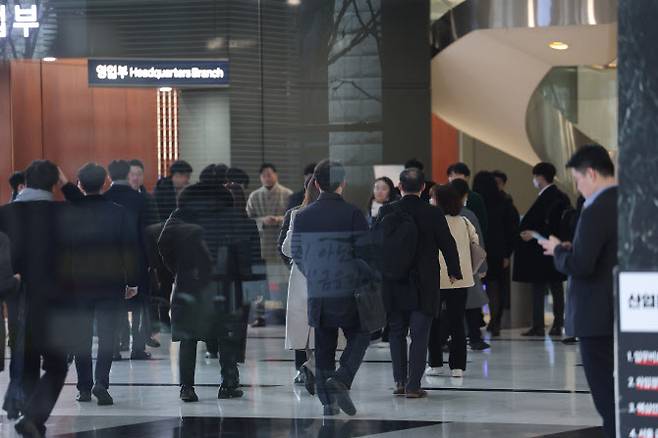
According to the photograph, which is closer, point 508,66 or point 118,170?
point 118,170

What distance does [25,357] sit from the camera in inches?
289

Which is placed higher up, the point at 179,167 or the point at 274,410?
A: the point at 179,167

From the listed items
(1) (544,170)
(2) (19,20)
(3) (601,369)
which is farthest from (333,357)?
(1) (544,170)

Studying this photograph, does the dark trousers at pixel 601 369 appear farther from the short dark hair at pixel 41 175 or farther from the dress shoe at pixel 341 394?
the short dark hair at pixel 41 175

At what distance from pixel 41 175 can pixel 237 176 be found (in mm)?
1016

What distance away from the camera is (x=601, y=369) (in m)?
5.93

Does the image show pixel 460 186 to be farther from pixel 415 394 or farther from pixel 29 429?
pixel 29 429

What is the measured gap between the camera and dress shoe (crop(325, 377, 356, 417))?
804 cm

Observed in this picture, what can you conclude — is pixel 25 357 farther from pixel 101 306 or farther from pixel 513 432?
pixel 513 432

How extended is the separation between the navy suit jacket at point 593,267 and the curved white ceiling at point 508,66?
19.8ft

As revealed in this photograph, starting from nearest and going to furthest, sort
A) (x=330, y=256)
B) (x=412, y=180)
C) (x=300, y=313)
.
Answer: (x=330, y=256)
(x=300, y=313)
(x=412, y=180)

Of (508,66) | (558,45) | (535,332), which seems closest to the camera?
(535,332)

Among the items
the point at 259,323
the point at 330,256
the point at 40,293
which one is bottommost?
the point at 259,323

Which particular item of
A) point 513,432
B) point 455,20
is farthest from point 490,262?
point 513,432
